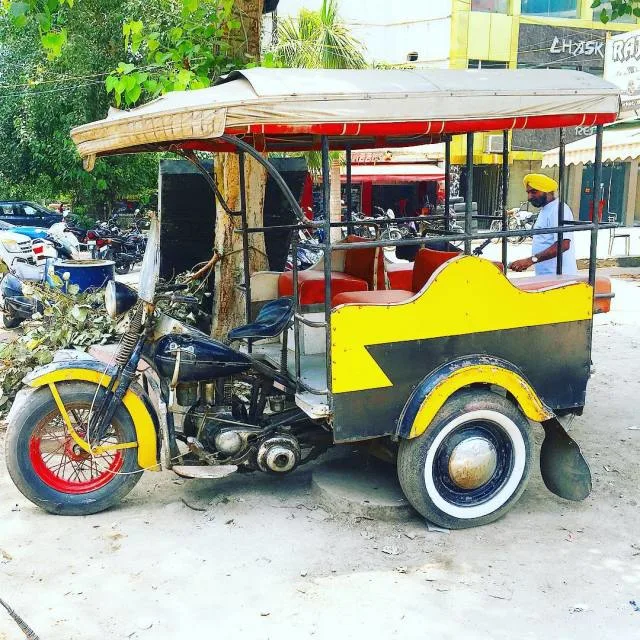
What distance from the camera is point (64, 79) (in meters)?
16.0

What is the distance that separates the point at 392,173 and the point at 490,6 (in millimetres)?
8707

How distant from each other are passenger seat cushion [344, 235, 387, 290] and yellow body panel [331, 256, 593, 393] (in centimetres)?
Result: 200

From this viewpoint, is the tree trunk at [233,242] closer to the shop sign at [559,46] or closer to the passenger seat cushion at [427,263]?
the passenger seat cushion at [427,263]

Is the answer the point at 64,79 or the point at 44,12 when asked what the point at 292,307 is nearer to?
the point at 44,12

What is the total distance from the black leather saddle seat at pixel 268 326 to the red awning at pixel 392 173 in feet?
60.6

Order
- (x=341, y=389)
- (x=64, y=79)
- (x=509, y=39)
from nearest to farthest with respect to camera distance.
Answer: (x=341, y=389)
(x=64, y=79)
(x=509, y=39)

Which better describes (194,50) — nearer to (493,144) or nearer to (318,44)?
(318,44)

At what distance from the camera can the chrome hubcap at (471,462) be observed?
12.9ft

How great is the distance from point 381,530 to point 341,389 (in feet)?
2.78

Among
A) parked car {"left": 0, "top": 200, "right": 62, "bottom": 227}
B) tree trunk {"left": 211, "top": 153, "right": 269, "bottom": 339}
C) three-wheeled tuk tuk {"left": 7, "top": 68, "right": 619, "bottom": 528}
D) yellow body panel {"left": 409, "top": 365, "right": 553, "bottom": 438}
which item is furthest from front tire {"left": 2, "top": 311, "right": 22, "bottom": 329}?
parked car {"left": 0, "top": 200, "right": 62, "bottom": 227}

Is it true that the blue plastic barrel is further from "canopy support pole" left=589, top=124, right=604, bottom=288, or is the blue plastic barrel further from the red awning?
the red awning

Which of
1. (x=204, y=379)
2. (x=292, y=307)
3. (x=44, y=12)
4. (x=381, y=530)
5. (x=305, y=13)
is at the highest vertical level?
(x=305, y=13)

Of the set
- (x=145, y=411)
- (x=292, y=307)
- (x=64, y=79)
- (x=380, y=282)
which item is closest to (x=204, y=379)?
(x=145, y=411)

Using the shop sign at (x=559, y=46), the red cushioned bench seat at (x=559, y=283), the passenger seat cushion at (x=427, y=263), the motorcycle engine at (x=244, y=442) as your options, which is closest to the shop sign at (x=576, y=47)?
the shop sign at (x=559, y=46)
